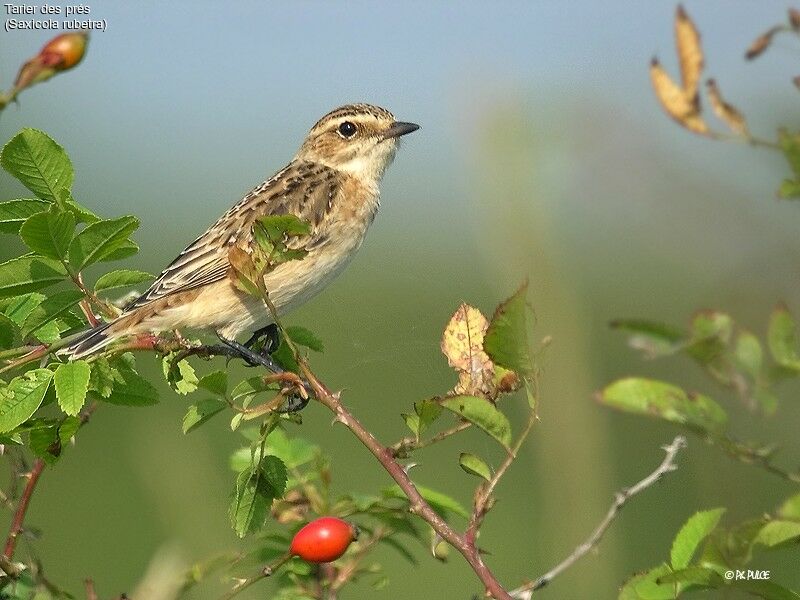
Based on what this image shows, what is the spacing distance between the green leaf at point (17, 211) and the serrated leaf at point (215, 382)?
600 millimetres

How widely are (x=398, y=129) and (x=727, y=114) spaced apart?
398 centimetres

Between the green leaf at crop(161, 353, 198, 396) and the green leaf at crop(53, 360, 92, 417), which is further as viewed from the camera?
the green leaf at crop(161, 353, 198, 396)

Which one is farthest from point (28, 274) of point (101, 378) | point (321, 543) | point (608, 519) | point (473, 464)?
point (608, 519)

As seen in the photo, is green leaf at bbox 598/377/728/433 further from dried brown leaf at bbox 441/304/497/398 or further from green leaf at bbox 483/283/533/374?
dried brown leaf at bbox 441/304/497/398

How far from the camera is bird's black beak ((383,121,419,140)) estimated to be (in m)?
5.72

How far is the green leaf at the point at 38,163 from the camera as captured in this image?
2.65m

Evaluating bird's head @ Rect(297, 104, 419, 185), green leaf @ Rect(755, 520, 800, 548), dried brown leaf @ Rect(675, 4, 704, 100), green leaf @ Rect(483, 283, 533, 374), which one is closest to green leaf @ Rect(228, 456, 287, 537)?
green leaf @ Rect(483, 283, 533, 374)

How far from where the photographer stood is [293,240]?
14.2 ft

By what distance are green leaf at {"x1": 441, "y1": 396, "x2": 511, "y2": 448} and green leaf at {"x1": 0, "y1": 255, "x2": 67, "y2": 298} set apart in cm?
104

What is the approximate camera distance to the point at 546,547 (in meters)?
4.96

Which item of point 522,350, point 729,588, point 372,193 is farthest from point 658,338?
point 372,193

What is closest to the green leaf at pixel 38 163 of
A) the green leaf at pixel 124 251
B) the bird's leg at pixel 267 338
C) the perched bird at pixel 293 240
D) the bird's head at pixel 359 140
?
the green leaf at pixel 124 251

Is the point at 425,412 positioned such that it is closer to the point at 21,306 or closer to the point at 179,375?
the point at 179,375

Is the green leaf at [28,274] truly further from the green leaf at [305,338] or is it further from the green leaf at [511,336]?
the green leaf at [511,336]
